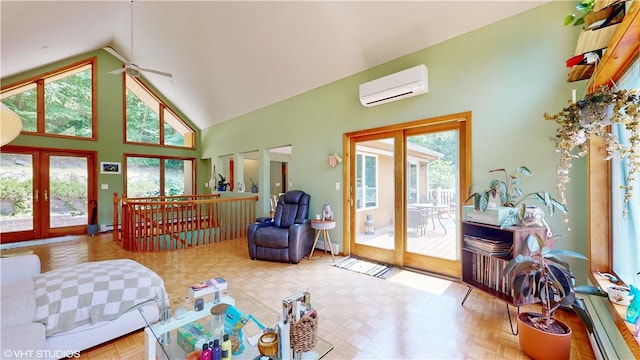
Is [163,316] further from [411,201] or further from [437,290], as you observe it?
[411,201]

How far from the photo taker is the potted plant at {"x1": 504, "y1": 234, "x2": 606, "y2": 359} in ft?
5.27

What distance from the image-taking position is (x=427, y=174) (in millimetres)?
3312

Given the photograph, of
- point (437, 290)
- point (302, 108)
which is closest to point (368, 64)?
point (302, 108)

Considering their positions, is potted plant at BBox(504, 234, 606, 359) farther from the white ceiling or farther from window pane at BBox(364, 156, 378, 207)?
the white ceiling

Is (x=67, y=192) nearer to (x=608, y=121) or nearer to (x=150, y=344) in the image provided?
(x=150, y=344)

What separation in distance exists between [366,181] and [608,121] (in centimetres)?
270

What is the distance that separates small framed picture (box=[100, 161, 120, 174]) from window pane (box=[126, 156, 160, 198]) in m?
0.26

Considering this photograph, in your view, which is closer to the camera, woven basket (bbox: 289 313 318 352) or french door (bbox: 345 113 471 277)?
woven basket (bbox: 289 313 318 352)

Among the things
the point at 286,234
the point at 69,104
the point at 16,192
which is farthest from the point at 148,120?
the point at 286,234

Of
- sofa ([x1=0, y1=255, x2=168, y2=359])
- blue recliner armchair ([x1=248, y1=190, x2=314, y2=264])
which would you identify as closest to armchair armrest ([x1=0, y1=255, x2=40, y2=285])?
sofa ([x1=0, y1=255, x2=168, y2=359])

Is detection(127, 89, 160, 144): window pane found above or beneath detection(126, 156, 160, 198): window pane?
above

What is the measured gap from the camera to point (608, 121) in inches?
57.8

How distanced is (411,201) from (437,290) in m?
1.17

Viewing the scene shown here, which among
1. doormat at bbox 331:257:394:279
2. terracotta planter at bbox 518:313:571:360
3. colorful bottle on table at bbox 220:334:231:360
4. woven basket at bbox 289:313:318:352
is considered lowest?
doormat at bbox 331:257:394:279
